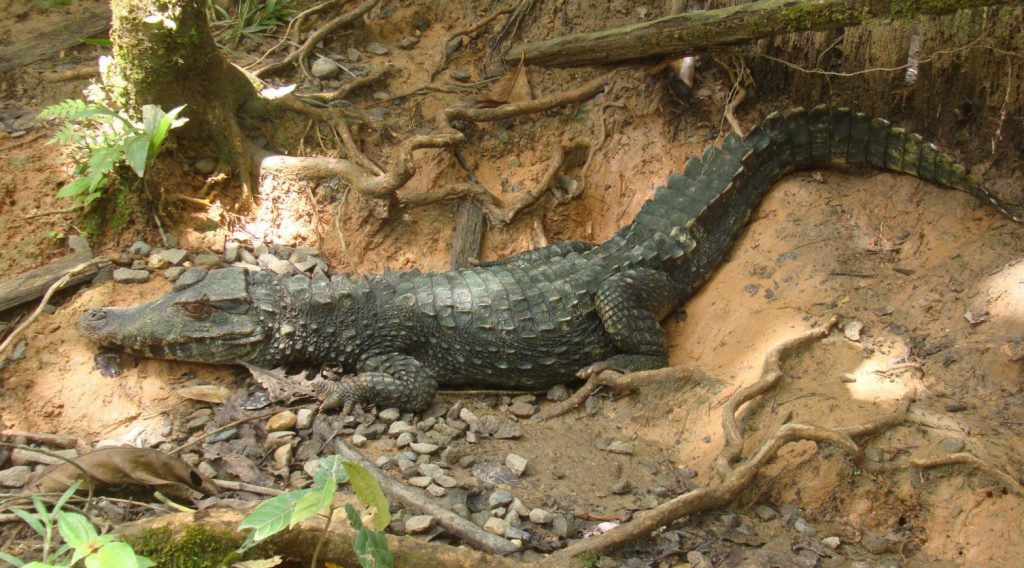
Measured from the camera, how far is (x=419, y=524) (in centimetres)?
330

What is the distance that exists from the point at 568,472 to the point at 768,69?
3.76 m

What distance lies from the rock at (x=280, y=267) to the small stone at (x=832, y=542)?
398cm

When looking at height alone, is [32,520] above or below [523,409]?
above

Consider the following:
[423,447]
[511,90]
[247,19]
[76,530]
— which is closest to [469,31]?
[511,90]

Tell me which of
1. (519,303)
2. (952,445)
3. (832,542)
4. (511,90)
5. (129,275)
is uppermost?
(511,90)

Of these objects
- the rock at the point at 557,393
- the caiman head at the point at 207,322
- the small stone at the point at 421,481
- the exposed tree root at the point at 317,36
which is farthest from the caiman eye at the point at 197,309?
the exposed tree root at the point at 317,36

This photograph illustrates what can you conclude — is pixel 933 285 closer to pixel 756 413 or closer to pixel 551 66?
pixel 756 413

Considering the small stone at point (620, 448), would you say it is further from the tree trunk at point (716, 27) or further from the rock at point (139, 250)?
the rock at point (139, 250)

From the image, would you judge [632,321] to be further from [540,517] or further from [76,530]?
[76,530]

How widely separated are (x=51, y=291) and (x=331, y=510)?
114 inches

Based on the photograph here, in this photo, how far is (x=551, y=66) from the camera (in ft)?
21.9

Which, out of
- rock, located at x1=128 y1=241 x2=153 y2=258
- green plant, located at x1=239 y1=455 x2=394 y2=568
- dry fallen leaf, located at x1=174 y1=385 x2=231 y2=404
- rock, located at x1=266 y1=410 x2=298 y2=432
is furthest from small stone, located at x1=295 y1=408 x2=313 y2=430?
rock, located at x1=128 y1=241 x2=153 y2=258

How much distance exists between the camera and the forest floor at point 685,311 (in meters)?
3.54

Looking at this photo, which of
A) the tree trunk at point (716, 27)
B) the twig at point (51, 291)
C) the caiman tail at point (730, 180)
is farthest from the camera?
the caiman tail at point (730, 180)
